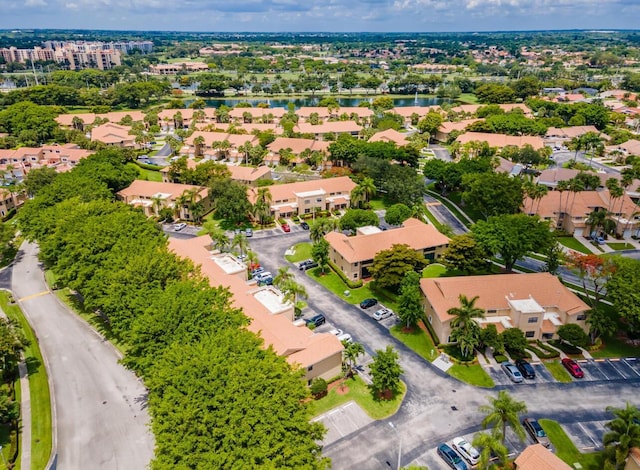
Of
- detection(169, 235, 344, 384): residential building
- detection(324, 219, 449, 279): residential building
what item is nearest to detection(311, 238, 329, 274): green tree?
detection(324, 219, 449, 279): residential building

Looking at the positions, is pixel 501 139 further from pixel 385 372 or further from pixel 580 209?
pixel 385 372

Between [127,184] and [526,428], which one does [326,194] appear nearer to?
[127,184]

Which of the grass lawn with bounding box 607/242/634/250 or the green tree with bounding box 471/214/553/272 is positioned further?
the grass lawn with bounding box 607/242/634/250

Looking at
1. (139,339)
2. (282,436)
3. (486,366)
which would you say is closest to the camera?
(282,436)

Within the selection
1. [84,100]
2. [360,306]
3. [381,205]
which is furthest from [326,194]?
[84,100]

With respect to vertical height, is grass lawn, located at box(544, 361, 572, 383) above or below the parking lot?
above

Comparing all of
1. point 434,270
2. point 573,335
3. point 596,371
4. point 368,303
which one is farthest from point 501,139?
point 596,371

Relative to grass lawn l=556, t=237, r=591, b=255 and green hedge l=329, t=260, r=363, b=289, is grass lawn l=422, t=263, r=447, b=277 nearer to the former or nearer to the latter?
green hedge l=329, t=260, r=363, b=289
